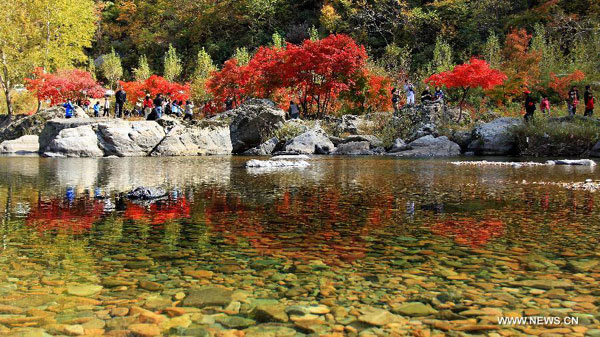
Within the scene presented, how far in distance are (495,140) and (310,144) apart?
816 centimetres

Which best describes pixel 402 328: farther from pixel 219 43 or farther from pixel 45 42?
pixel 219 43

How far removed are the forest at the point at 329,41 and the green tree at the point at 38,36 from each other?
3.0 inches

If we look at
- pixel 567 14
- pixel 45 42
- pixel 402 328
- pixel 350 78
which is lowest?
pixel 402 328

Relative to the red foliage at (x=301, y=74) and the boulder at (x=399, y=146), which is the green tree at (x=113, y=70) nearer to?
the red foliage at (x=301, y=74)

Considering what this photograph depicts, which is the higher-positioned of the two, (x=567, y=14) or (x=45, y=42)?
(x=567, y=14)

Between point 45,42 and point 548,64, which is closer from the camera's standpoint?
point 548,64

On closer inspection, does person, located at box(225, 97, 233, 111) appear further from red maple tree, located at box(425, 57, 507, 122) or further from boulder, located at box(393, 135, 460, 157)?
red maple tree, located at box(425, 57, 507, 122)

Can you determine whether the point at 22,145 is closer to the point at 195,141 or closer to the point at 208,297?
the point at 195,141

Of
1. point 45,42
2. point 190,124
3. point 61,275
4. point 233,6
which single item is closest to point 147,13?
point 233,6

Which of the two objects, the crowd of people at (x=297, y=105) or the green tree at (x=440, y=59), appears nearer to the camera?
the crowd of people at (x=297, y=105)

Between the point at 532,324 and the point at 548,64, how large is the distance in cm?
3072

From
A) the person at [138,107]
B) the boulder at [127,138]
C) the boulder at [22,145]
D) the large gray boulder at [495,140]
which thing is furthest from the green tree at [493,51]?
the boulder at [22,145]

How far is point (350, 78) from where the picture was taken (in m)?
25.5

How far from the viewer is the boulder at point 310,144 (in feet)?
71.3
